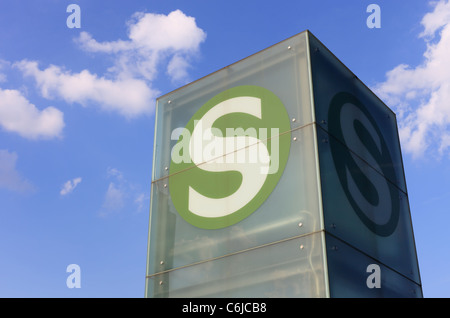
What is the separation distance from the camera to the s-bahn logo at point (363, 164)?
10250 millimetres

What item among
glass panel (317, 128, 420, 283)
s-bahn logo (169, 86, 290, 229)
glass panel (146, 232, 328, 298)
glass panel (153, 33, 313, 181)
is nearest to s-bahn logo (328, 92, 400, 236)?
glass panel (317, 128, 420, 283)

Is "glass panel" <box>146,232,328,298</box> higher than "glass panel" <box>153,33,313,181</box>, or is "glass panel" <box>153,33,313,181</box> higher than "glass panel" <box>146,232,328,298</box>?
"glass panel" <box>153,33,313,181</box>

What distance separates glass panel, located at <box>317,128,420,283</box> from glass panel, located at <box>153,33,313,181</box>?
783mm

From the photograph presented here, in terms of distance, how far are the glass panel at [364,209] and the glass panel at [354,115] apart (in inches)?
10.9

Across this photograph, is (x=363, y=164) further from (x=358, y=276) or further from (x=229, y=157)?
(x=229, y=157)

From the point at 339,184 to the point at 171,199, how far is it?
10.7 ft

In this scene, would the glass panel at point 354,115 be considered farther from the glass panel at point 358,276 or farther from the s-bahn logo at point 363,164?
the glass panel at point 358,276

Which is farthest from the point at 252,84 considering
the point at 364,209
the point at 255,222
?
the point at 364,209

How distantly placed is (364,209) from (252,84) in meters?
3.07

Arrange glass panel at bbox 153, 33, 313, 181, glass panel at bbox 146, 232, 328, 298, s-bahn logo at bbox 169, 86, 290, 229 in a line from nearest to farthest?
glass panel at bbox 146, 232, 328, 298 < s-bahn logo at bbox 169, 86, 290, 229 < glass panel at bbox 153, 33, 313, 181

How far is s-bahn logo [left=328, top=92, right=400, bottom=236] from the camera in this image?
10.2 m

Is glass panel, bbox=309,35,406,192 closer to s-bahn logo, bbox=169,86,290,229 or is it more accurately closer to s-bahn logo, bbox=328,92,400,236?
s-bahn logo, bbox=328,92,400,236

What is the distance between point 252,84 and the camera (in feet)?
36.2

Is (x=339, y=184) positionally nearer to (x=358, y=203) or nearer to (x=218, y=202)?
(x=358, y=203)
